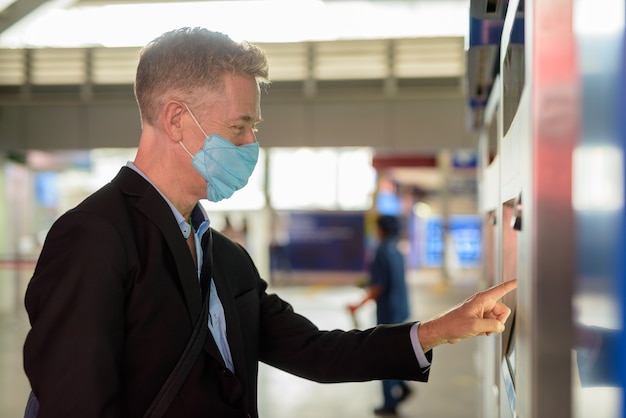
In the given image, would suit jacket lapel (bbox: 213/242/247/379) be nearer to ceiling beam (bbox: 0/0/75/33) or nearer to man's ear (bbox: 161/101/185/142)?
man's ear (bbox: 161/101/185/142)

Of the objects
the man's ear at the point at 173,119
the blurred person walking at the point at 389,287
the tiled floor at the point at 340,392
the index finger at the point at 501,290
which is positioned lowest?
the tiled floor at the point at 340,392

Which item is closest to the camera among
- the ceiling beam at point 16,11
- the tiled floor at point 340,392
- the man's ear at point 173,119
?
the man's ear at point 173,119

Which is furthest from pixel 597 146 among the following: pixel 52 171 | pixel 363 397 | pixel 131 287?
pixel 52 171

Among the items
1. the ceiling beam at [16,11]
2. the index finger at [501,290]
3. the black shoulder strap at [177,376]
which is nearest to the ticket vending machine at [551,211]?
the index finger at [501,290]

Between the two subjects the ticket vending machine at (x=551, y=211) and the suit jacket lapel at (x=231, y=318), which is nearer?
the ticket vending machine at (x=551, y=211)

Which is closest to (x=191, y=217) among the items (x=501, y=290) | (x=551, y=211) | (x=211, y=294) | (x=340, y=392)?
(x=211, y=294)

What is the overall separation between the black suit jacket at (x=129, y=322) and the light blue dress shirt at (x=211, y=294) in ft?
0.07

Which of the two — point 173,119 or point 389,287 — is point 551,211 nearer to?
point 173,119

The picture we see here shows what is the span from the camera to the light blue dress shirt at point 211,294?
1.71m

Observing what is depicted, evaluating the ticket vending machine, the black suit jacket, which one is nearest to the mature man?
the black suit jacket

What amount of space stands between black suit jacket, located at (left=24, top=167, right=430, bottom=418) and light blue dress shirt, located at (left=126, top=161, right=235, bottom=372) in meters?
0.02

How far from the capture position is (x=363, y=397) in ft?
24.3

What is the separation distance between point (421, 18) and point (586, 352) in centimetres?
1156

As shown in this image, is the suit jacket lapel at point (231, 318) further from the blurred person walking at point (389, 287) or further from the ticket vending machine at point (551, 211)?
the blurred person walking at point (389, 287)
